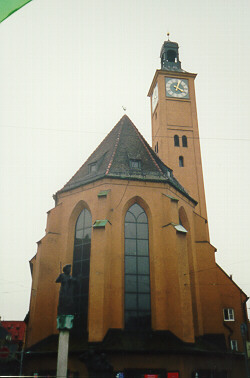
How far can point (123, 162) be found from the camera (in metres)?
20.3

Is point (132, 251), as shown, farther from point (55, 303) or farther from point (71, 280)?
point (71, 280)

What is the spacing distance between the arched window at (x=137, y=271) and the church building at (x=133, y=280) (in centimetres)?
5

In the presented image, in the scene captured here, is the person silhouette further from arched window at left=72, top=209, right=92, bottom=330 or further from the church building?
arched window at left=72, top=209, right=92, bottom=330

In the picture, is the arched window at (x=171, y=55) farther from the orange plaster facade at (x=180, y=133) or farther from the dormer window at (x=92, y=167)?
the dormer window at (x=92, y=167)

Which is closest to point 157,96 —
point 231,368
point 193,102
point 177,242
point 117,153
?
point 193,102

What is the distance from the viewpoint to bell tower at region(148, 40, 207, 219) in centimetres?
2608

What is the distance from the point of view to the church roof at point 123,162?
757 inches

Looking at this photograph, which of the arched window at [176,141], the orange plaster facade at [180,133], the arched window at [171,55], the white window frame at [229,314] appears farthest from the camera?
the arched window at [171,55]

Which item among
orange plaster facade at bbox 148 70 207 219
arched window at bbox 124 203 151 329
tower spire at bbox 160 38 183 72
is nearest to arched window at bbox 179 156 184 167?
orange plaster facade at bbox 148 70 207 219

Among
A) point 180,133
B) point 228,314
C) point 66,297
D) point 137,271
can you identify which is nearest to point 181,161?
point 180,133

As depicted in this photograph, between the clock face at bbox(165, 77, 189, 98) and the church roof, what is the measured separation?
7.05 metres

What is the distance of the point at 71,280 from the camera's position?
40.7 feet

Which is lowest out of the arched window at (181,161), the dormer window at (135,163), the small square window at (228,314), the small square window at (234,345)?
the small square window at (234,345)

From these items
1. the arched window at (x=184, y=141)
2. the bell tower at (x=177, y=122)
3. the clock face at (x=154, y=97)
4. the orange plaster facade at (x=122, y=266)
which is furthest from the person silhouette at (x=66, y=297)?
the clock face at (x=154, y=97)
